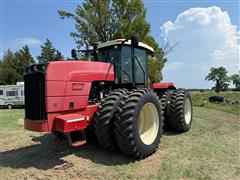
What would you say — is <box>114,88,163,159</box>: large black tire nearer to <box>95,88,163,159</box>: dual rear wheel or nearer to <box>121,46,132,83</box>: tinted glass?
<box>95,88,163,159</box>: dual rear wheel

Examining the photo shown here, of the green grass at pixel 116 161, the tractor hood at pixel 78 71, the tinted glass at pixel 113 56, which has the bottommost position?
the green grass at pixel 116 161

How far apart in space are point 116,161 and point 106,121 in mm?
845

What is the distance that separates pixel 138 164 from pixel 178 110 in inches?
126

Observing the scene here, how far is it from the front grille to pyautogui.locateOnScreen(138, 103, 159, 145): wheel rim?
2.28 meters

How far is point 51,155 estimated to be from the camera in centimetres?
618

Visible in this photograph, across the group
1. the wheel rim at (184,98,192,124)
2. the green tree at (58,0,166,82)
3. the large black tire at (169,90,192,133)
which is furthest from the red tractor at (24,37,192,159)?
the green tree at (58,0,166,82)

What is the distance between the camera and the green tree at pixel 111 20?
1759 centimetres

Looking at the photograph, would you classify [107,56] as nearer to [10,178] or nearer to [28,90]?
[28,90]

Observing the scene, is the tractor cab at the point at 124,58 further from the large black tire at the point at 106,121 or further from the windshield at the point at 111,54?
the large black tire at the point at 106,121

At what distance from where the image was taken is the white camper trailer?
78.7 feet

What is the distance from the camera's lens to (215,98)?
2650cm

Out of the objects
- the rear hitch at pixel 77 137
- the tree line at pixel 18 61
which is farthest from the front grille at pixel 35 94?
the tree line at pixel 18 61

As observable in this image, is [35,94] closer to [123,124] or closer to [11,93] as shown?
[123,124]

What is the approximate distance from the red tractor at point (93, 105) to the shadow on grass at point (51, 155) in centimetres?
28
